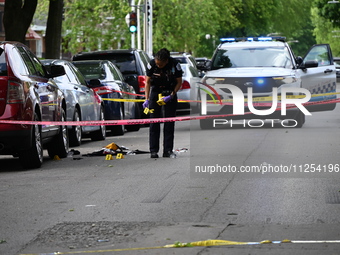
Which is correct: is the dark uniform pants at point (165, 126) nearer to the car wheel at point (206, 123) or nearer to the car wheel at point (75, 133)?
the car wheel at point (75, 133)

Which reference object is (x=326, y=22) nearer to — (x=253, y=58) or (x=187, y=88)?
(x=187, y=88)

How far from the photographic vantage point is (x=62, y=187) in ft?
35.4

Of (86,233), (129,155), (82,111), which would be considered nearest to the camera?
(86,233)

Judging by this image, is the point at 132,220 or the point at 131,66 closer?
the point at 132,220

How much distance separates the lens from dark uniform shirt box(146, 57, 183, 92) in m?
14.2

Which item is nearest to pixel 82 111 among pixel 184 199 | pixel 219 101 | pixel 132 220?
pixel 219 101

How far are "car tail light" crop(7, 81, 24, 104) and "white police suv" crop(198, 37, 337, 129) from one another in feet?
23.0

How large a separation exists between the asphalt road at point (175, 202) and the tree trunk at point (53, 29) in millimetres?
14723

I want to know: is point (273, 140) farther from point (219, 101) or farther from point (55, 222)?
point (55, 222)

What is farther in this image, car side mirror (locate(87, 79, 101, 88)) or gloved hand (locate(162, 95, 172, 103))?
car side mirror (locate(87, 79, 101, 88))

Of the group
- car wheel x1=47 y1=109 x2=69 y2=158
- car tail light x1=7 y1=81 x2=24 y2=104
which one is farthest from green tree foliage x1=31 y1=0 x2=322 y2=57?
car tail light x1=7 y1=81 x2=24 y2=104

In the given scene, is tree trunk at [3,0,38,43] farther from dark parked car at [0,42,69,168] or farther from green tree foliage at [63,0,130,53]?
green tree foliage at [63,0,130,53]

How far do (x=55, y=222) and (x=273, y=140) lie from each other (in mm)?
8729

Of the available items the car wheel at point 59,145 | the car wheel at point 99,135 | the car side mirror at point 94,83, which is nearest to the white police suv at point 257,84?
the car wheel at point 99,135
